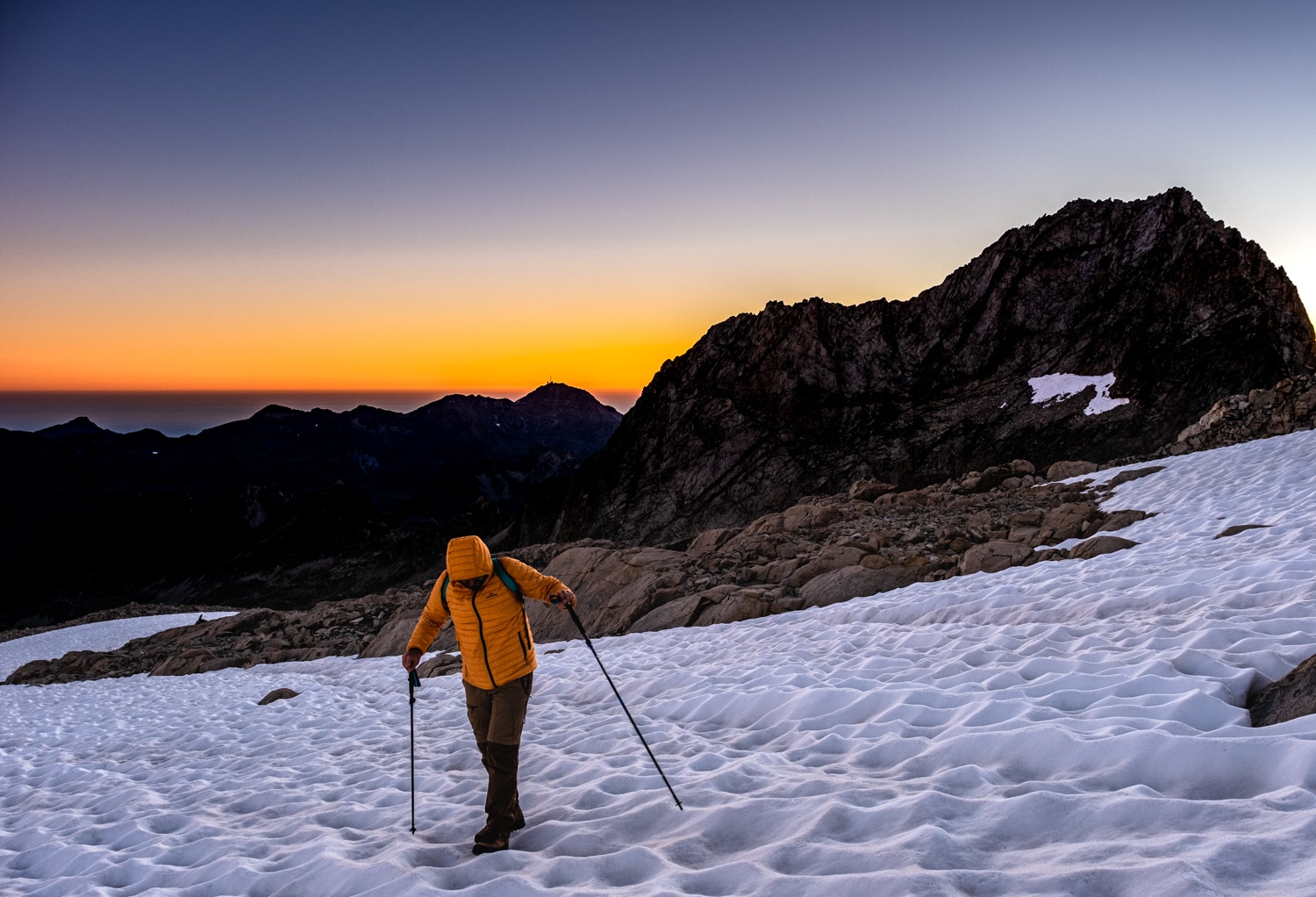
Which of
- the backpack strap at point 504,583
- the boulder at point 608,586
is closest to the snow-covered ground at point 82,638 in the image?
the boulder at point 608,586

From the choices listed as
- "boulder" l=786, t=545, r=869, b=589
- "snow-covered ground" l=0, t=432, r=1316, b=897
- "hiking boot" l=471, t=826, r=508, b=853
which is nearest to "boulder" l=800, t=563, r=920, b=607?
"boulder" l=786, t=545, r=869, b=589

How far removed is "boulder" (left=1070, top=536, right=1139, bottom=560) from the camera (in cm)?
1170

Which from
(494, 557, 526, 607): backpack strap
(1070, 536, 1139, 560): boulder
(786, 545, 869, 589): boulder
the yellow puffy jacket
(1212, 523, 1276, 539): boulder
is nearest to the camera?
the yellow puffy jacket

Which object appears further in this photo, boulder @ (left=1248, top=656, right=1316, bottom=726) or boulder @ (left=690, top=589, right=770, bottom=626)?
boulder @ (left=690, top=589, right=770, bottom=626)

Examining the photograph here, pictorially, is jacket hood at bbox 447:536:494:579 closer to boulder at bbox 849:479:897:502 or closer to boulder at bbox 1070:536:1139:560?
boulder at bbox 1070:536:1139:560

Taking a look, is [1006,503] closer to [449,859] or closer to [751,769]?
[751,769]

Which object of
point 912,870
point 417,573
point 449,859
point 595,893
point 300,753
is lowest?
point 417,573

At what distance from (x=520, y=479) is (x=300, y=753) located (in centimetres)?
16107

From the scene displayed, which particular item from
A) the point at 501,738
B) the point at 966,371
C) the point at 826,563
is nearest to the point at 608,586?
the point at 826,563

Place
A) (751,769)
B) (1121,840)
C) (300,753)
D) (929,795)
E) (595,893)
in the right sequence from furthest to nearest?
(300,753)
(751,769)
(929,795)
(595,893)
(1121,840)

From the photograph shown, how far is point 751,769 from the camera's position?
5.13 meters

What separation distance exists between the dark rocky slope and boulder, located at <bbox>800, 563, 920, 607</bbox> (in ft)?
114

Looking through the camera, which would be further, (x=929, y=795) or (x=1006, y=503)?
(x=1006, y=503)

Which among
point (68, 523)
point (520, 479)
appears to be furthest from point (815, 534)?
point (68, 523)
